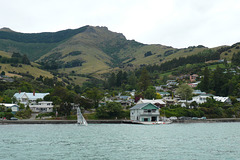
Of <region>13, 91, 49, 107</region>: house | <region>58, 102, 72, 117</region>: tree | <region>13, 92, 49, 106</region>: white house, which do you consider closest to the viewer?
<region>58, 102, 72, 117</region>: tree

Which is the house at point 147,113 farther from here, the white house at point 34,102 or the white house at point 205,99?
the white house at point 34,102

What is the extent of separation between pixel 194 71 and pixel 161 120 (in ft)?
→ 290

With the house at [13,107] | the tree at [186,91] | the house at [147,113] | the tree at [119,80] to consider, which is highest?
the tree at [119,80]

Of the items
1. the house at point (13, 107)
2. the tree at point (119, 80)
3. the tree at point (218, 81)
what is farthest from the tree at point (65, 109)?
the tree at point (119, 80)

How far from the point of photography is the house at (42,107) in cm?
10468

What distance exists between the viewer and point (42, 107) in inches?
4126

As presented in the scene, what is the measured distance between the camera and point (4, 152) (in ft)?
116

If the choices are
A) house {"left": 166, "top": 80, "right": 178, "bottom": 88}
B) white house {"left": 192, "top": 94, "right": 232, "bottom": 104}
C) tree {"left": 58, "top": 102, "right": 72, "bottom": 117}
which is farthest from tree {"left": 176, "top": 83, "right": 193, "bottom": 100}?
tree {"left": 58, "top": 102, "right": 72, "bottom": 117}

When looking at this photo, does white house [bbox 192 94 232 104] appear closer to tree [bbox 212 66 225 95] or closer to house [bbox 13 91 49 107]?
tree [bbox 212 66 225 95]

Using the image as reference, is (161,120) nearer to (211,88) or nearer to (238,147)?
(211,88)

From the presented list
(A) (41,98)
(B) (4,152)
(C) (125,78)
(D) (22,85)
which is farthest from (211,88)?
(B) (4,152)

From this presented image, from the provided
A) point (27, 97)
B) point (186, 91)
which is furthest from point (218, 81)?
point (27, 97)

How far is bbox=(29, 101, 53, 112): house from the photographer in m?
105

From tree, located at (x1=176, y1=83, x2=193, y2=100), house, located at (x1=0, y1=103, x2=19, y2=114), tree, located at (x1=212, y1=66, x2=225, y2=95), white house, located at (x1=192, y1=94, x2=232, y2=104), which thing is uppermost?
tree, located at (x1=212, y1=66, x2=225, y2=95)
